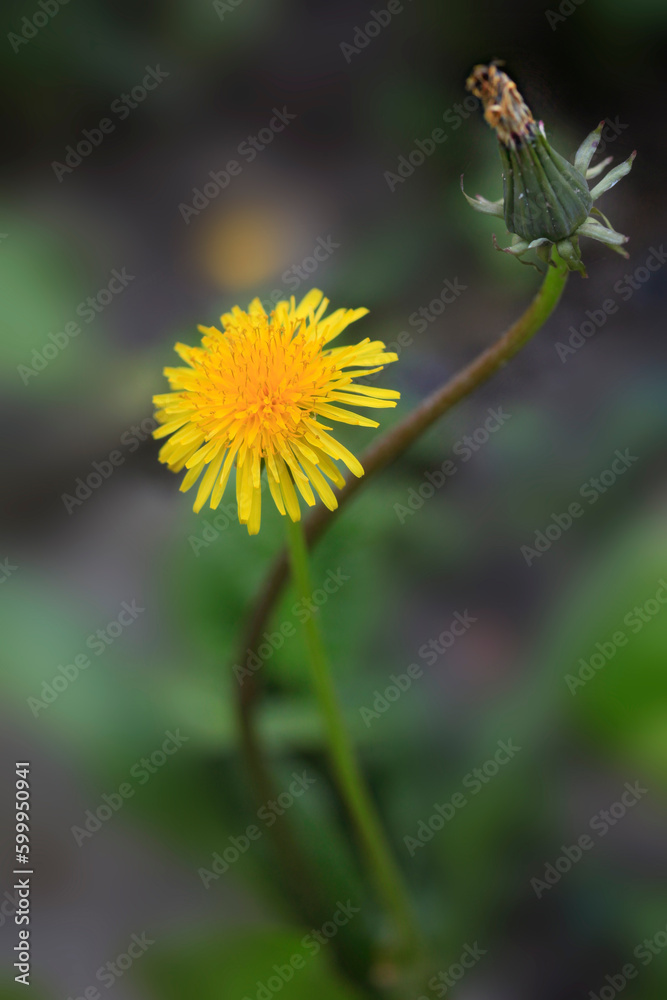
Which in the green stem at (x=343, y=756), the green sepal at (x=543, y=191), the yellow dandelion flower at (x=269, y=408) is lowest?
the green stem at (x=343, y=756)

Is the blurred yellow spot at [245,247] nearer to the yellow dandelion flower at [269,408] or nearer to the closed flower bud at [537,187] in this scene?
the yellow dandelion flower at [269,408]

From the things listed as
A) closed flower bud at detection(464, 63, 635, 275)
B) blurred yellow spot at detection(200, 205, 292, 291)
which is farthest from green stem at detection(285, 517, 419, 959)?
blurred yellow spot at detection(200, 205, 292, 291)

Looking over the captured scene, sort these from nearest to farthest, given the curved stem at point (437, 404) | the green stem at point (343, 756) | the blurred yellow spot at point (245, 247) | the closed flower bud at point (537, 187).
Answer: the closed flower bud at point (537, 187) < the curved stem at point (437, 404) < the green stem at point (343, 756) < the blurred yellow spot at point (245, 247)

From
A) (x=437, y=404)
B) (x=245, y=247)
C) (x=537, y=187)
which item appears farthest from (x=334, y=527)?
(x=245, y=247)

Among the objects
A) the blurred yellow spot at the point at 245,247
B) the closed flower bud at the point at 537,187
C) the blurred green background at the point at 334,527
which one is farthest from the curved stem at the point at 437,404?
the blurred yellow spot at the point at 245,247

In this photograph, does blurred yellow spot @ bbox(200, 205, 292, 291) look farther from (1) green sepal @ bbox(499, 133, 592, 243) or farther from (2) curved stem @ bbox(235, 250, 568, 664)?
(1) green sepal @ bbox(499, 133, 592, 243)
